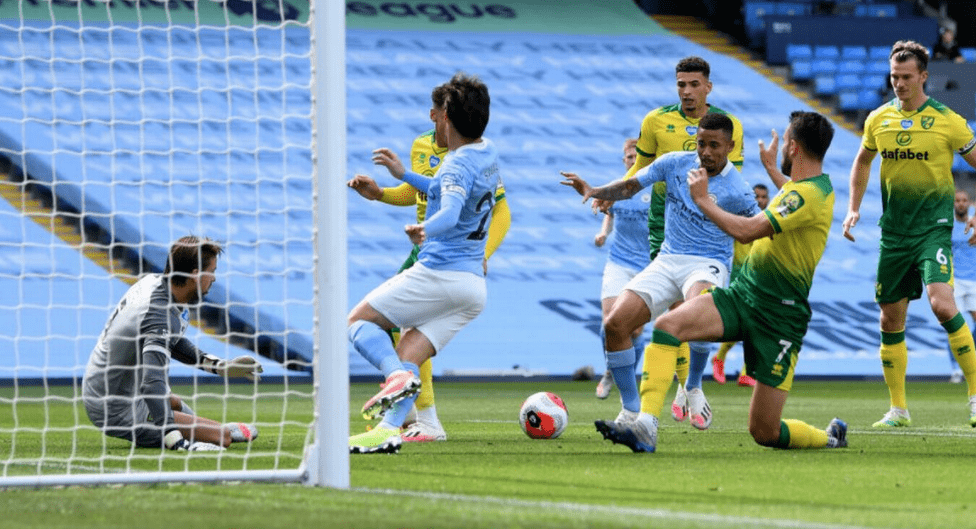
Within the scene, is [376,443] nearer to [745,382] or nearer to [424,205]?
[424,205]

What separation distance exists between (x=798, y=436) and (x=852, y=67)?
1939 cm

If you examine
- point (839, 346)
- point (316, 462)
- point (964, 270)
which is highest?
point (316, 462)

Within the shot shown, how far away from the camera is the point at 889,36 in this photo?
2648cm

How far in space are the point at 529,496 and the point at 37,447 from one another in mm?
3771

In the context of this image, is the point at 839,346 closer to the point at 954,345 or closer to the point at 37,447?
the point at 954,345

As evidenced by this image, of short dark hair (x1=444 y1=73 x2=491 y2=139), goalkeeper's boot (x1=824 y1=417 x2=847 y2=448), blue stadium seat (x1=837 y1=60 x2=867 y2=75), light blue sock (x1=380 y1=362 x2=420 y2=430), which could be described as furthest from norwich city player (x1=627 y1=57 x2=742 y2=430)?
blue stadium seat (x1=837 y1=60 x2=867 y2=75)

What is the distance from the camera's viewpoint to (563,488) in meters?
5.88

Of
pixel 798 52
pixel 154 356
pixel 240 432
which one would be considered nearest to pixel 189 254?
pixel 154 356

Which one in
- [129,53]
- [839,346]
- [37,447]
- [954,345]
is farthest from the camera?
[129,53]

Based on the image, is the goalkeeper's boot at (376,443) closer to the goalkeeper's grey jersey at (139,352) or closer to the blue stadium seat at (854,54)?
the goalkeeper's grey jersey at (139,352)

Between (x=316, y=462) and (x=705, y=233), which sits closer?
(x=316, y=462)

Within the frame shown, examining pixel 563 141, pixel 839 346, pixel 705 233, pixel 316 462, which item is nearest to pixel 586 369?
pixel 839 346

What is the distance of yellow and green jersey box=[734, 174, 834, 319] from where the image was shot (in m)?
7.32

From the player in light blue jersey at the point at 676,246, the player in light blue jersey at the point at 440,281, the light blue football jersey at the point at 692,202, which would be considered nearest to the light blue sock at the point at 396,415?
the player in light blue jersey at the point at 440,281
